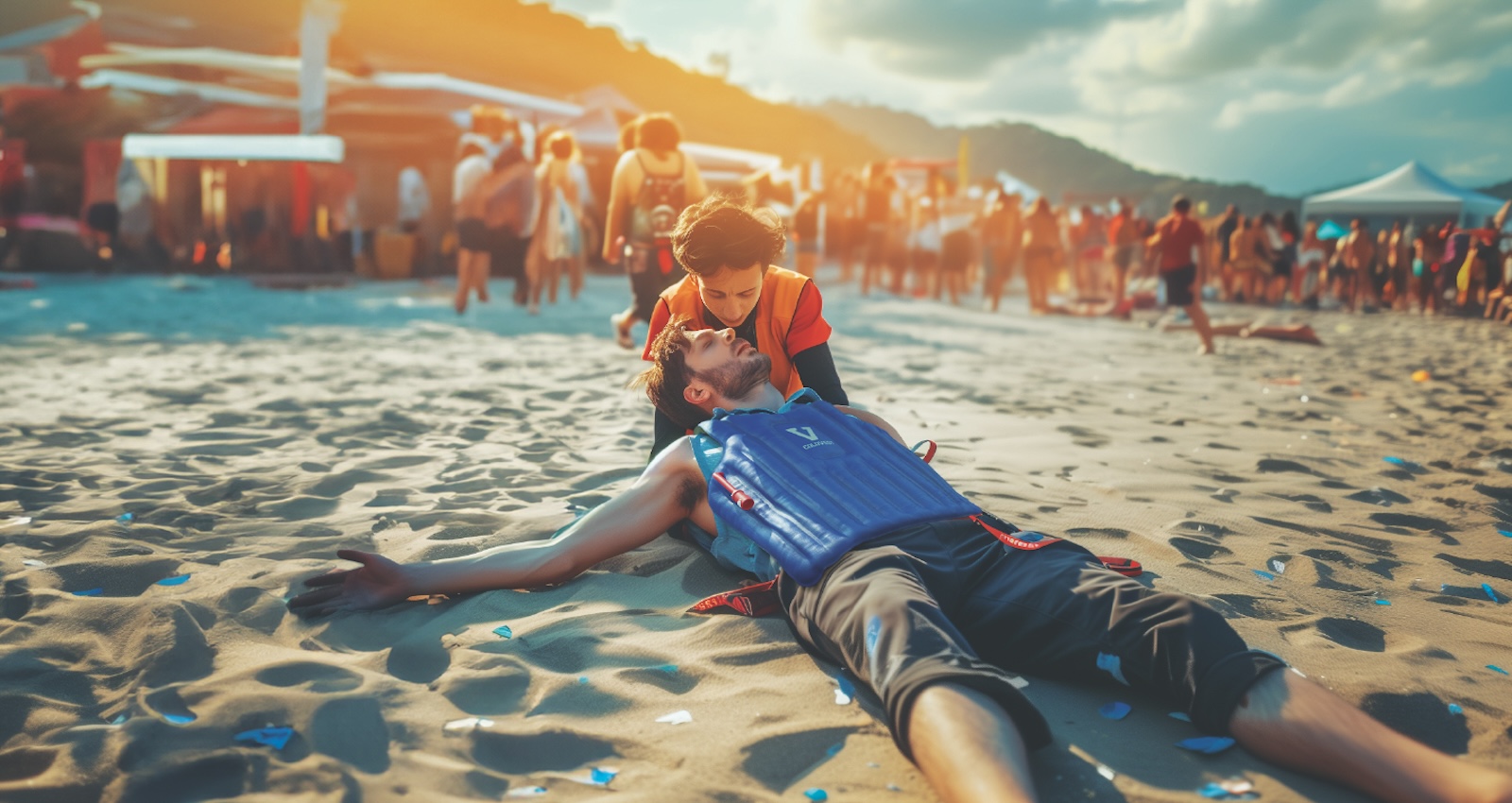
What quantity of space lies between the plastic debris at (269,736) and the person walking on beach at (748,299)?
1291 mm

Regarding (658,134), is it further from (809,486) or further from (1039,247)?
(1039,247)

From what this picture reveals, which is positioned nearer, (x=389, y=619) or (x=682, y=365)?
(x=389, y=619)

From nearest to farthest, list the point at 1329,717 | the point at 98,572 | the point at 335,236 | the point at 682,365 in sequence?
the point at 1329,717 → the point at 98,572 → the point at 682,365 → the point at 335,236

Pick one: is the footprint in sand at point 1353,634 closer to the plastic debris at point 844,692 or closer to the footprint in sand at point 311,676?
the plastic debris at point 844,692

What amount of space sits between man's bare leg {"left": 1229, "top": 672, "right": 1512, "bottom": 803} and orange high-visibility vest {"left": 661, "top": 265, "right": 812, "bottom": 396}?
164 cm

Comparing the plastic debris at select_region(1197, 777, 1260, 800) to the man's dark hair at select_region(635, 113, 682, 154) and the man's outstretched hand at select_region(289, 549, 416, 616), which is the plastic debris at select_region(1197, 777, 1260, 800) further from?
the man's dark hair at select_region(635, 113, 682, 154)

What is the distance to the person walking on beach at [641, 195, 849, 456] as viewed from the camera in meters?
3.00

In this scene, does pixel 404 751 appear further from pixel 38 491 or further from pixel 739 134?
pixel 739 134

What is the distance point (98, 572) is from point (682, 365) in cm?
166

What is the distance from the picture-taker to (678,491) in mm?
2635

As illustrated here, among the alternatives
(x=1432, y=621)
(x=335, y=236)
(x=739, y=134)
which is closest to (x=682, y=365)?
(x=1432, y=621)

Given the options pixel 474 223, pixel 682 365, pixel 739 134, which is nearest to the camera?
pixel 682 365

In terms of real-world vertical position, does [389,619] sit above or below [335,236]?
below

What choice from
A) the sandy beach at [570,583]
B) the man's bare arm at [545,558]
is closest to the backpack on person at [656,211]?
the sandy beach at [570,583]
